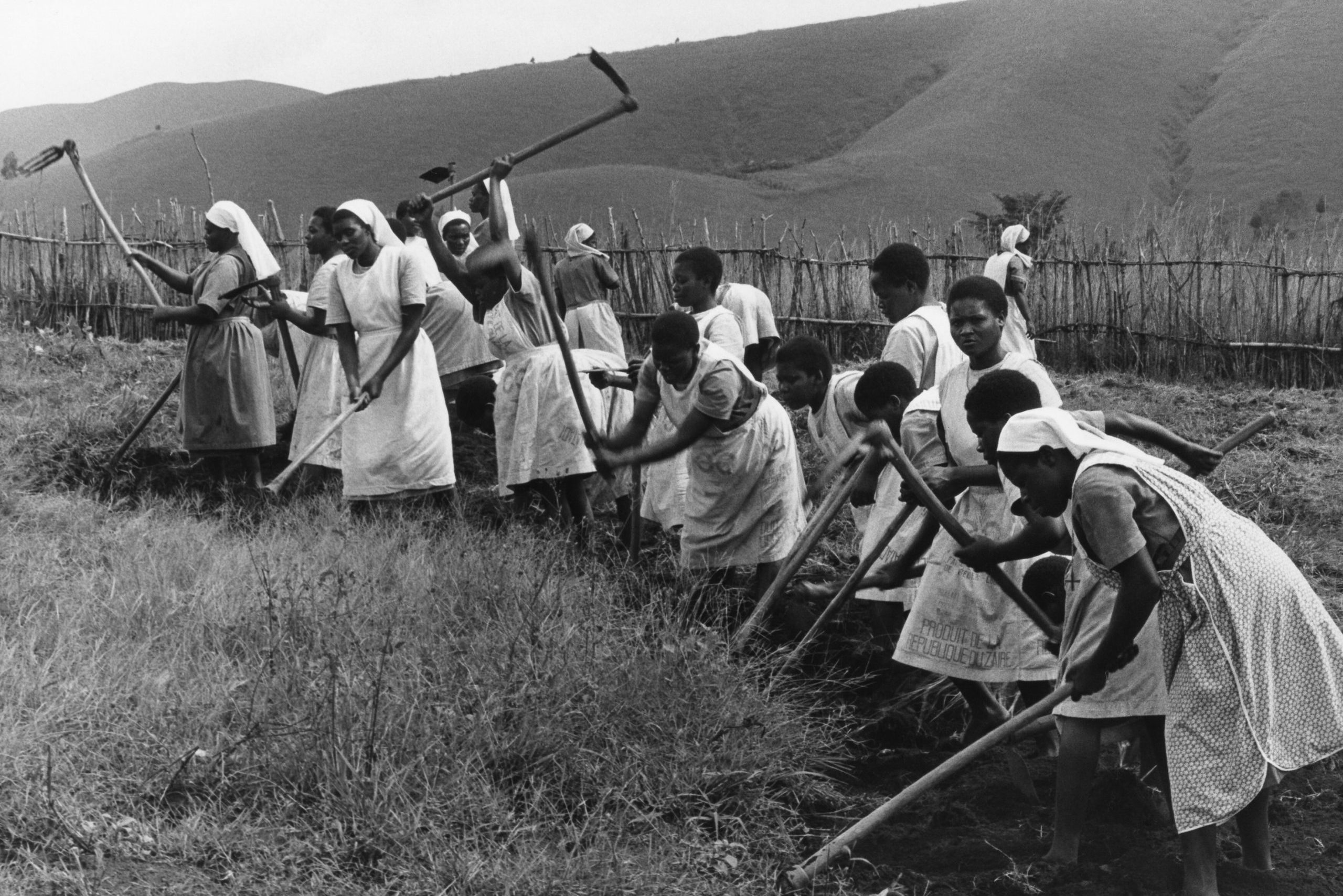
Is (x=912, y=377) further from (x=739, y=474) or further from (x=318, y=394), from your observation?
(x=318, y=394)

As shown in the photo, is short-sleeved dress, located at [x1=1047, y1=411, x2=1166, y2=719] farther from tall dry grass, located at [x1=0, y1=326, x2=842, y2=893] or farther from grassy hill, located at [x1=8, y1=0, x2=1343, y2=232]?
grassy hill, located at [x1=8, y1=0, x2=1343, y2=232]

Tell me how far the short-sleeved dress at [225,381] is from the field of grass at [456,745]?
97 cm

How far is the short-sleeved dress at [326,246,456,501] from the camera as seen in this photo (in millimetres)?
5594

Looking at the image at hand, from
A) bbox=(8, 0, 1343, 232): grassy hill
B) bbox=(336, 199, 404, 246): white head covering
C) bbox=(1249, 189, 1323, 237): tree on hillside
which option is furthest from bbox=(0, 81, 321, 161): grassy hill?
bbox=(336, 199, 404, 246): white head covering

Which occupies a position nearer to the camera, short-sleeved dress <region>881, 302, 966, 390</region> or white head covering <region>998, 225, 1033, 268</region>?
short-sleeved dress <region>881, 302, 966, 390</region>

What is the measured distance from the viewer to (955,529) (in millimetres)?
3574

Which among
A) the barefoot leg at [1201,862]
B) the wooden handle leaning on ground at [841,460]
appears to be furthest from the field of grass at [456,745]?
the wooden handle leaning on ground at [841,460]

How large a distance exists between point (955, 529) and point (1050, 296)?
26.2ft

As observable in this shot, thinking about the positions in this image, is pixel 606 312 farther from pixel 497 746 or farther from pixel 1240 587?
pixel 1240 587

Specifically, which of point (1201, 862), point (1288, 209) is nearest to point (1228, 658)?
point (1201, 862)

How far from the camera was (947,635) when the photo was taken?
3.89m

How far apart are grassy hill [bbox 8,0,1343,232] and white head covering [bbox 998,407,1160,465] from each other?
35.0m

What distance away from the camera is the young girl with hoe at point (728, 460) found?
4504 mm

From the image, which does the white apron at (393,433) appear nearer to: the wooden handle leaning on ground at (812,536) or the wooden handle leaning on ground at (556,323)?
the wooden handle leaning on ground at (556,323)
